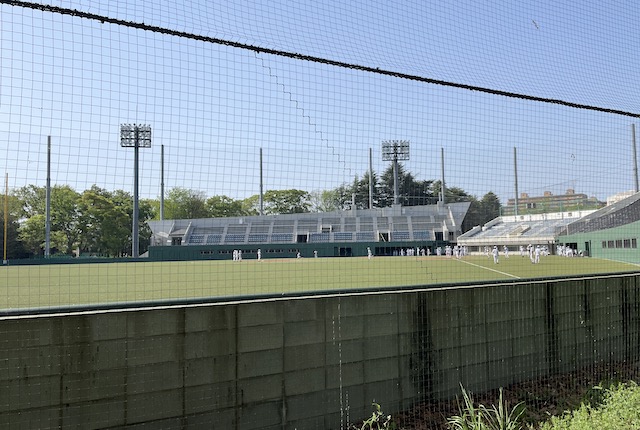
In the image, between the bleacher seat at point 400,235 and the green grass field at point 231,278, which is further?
the bleacher seat at point 400,235

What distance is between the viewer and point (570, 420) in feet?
16.8

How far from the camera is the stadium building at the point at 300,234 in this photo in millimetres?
22562

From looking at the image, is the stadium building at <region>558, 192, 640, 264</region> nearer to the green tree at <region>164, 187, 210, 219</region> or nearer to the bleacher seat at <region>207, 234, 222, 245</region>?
the green tree at <region>164, 187, 210, 219</region>

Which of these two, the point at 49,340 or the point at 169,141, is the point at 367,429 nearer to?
the point at 49,340

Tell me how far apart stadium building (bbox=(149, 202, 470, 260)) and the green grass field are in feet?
5.58

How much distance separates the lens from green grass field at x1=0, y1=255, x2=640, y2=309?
1230cm

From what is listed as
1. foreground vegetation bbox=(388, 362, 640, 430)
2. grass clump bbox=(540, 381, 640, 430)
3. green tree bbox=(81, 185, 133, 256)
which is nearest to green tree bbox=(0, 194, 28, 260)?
green tree bbox=(81, 185, 133, 256)

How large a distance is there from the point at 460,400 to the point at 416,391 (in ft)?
1.88

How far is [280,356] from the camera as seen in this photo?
4.69 meters

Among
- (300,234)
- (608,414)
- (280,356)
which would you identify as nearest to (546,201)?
(608,414)

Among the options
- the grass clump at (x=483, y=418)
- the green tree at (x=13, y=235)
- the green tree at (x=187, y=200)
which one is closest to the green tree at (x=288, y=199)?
the green tree at (x=187, y=200)

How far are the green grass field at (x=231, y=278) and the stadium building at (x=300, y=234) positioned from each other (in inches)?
67.0

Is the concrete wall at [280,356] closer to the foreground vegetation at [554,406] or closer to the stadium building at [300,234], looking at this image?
the foreground vegetation at [554,406]

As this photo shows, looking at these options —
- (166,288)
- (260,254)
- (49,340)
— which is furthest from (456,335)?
(260,254)
